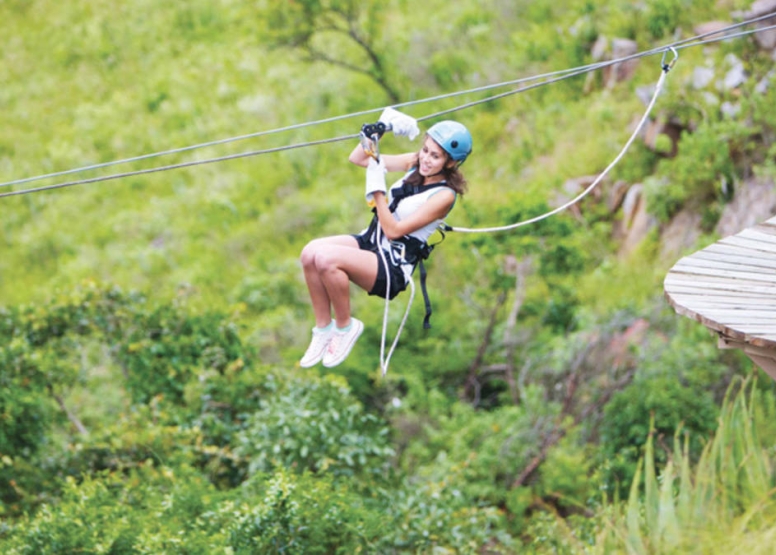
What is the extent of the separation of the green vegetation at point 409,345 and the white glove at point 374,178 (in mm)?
2659

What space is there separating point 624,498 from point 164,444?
4604mm

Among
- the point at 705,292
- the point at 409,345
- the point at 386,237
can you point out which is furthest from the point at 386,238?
the point at 409,345

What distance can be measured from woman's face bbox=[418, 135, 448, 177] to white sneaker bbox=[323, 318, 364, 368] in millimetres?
905

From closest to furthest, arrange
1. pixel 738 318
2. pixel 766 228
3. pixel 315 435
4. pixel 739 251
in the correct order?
pixel 738 318
pixel 739 251
pixel 766 228
pixel 315 435

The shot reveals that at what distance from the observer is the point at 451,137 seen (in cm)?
472

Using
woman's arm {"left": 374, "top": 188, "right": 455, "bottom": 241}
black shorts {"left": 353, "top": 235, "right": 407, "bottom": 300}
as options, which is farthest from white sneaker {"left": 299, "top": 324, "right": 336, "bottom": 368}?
woman's arm {"left": 374, "top": 188, "right": 455, "bottom": 241}

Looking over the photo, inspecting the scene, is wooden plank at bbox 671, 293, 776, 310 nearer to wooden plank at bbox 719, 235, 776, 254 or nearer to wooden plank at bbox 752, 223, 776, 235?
wooden plank at bbox 719, 235, 776, 254

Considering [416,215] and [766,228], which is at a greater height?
[416,215]

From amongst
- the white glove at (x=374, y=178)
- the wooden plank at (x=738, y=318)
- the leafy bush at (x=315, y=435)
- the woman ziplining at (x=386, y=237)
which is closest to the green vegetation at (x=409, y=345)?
the leafy bush at (x=315, y=435)

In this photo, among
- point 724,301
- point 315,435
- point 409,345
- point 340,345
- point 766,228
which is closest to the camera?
point 724,301

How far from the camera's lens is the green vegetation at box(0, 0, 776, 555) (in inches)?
292

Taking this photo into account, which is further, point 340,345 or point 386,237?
point 340,345

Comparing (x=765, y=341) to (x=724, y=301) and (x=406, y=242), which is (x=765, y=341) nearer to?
(x=724, y=301)

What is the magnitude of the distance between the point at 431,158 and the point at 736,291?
1713 mm
